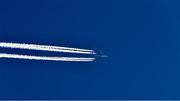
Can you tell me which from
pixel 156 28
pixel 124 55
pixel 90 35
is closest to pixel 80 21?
pixel 90 35

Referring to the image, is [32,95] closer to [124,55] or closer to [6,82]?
[6,82]

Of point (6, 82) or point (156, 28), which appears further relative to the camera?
point (156, 28)

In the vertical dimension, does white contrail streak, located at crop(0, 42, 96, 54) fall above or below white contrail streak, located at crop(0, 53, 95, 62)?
above

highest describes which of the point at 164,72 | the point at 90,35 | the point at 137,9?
the point at 137,9

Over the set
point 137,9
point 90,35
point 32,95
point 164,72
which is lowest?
point 32,95

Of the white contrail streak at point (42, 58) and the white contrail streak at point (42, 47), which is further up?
the white contrail streak at point (42, 47)

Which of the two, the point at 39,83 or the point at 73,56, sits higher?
the point at 73,56

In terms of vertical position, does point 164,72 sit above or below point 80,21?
below

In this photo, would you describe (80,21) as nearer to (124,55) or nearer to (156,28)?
(124,55)

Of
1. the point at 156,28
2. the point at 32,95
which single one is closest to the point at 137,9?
the point at 156,28
